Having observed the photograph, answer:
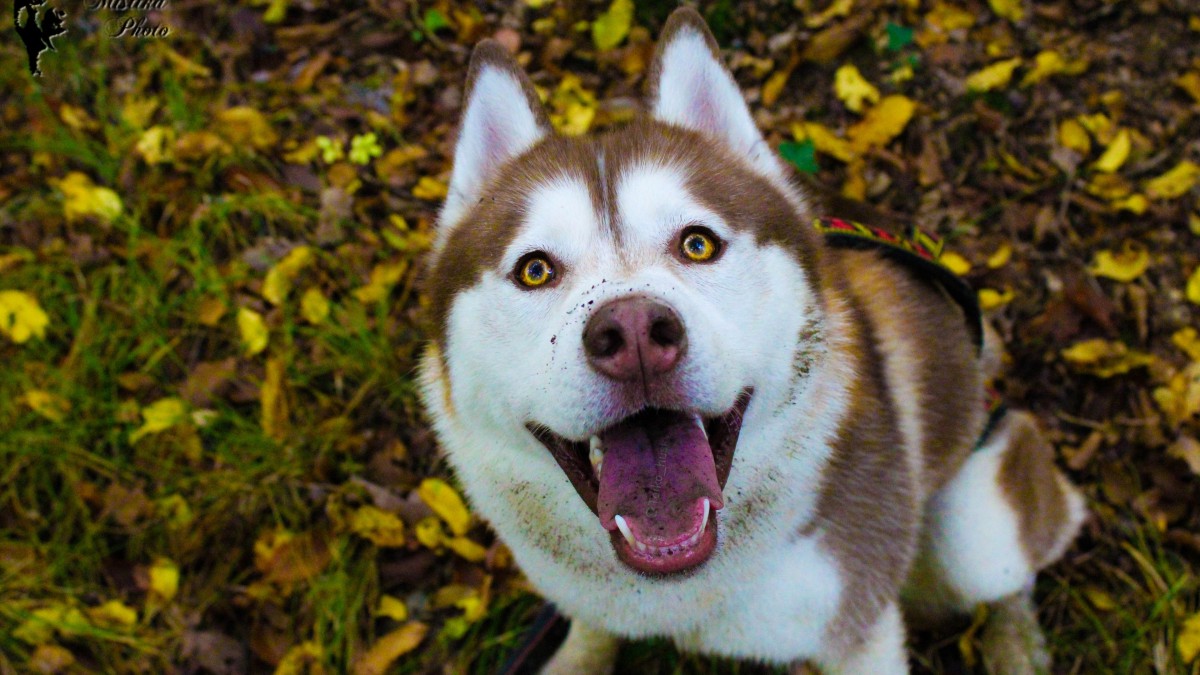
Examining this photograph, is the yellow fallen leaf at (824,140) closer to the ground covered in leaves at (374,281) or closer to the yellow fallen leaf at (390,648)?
the ground covered in leaves at (374,281)

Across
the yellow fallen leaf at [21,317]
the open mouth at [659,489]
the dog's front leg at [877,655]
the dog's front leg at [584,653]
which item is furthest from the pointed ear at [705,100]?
the yellow fallen leaf at [21,317]

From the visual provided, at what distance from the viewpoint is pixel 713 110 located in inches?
82.0

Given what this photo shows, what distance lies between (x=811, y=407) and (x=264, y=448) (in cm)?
222

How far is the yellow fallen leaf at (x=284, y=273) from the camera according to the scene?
11.0 feet

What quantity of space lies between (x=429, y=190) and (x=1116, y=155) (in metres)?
3.01

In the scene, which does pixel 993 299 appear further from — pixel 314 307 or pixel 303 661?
pixel 303 661

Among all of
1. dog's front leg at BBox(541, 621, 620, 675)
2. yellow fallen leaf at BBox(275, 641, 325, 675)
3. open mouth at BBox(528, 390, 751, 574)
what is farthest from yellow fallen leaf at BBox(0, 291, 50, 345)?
open mouth at BBox(528, 390, 751, 574)

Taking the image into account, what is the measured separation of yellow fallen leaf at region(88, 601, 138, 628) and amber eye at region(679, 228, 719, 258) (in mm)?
2514

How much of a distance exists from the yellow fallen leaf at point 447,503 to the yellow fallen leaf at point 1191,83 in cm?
354

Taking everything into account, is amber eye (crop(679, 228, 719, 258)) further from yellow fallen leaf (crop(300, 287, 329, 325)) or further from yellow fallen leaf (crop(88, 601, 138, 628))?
yellow fallen leaf (crop(88, 601, 138, 628))

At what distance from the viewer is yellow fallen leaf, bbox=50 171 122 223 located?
3.54m

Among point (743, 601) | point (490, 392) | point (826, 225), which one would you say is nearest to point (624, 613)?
point (743, 601)

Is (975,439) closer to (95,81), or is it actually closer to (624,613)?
(624,613)

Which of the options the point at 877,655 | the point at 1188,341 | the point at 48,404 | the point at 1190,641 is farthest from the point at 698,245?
the point at 48,404
